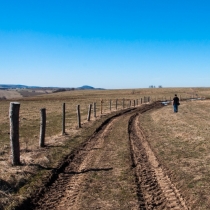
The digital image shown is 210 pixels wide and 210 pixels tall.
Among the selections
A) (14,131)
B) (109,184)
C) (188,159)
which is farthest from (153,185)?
(14,131)

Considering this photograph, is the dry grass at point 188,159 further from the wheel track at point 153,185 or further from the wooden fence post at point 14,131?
the wooden fence post at point 14,131

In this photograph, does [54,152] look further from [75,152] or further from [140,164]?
[140,164]

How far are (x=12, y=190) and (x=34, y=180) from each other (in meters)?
0.97

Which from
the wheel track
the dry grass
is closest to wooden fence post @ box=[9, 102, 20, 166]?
the wheel track

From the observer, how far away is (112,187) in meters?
7.87

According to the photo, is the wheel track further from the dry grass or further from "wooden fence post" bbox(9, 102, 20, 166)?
"wooden fence post" bbox(9, 102, 20, 166)

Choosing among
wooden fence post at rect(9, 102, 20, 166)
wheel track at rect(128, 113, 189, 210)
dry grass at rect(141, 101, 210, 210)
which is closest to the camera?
wheel track at rect(128, 113, 189, 210)

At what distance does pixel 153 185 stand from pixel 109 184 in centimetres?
121

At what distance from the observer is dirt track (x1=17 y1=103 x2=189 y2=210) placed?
679 cm

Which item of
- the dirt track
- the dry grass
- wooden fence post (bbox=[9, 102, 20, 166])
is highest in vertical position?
wooden fence post (bbox=[9, 102, 20, 166])

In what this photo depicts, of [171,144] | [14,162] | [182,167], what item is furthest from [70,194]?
[171,144]

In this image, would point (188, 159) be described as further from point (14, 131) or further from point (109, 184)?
point (14, 131)

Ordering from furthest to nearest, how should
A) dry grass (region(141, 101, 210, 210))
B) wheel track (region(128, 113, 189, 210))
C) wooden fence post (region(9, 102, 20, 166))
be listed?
wooden fence post (region(9, 102, 20, 166)) → dry grass (region(141, 101, 210, 210)) → wheel track (region(128, 113, 189, 210))

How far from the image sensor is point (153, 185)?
7.95 meters
